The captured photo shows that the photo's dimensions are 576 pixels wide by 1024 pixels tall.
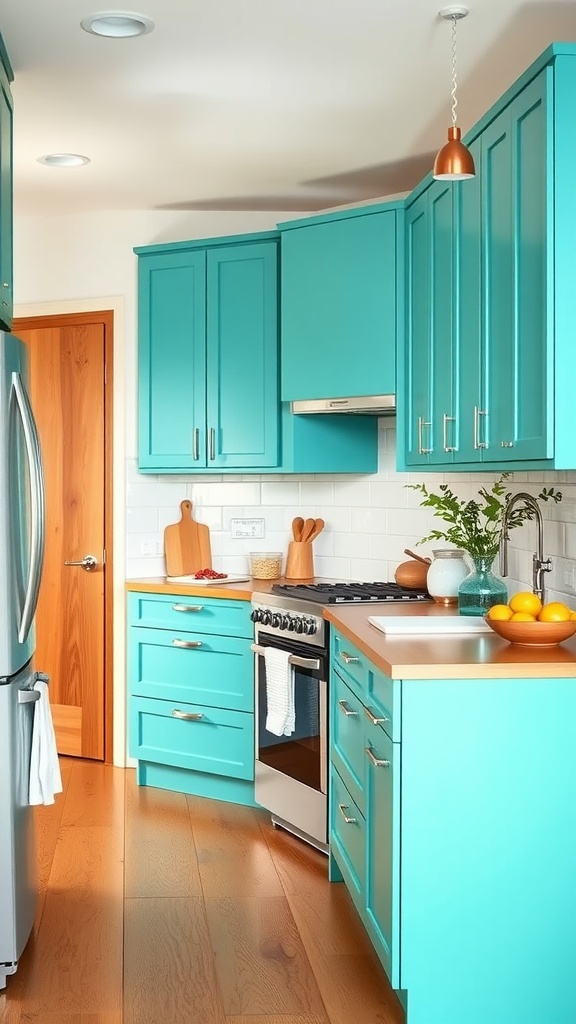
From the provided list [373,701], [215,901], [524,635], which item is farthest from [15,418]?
[215,901]

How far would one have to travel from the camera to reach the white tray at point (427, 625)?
316 cm

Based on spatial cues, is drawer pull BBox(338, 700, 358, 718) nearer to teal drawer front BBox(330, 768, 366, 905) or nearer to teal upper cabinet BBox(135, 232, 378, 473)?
teal drawer front BBox(330, 768, 366, 905)

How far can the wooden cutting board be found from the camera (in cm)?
528

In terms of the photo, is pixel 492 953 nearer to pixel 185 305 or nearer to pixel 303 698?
pixel 303 698

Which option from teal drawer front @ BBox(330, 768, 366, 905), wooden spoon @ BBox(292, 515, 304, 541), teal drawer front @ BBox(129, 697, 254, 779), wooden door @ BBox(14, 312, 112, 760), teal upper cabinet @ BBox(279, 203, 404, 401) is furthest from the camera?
wooden door @ BBox(14, 312, 112, 760)

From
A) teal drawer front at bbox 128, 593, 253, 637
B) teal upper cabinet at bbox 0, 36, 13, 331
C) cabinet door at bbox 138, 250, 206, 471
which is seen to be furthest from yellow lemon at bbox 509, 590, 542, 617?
cabinet door at bbox 138, 250, 206, 471

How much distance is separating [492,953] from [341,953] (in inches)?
→ 26.4

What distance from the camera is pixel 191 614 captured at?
4820mm

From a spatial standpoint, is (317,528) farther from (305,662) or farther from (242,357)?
(305,662)

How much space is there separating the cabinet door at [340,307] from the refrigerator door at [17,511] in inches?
60.0

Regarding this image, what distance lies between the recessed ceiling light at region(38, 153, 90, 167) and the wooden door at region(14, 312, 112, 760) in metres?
1.00

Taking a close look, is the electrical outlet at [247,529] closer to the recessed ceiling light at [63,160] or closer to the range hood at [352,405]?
the range hood at [352,405]

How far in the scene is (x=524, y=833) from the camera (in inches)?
106

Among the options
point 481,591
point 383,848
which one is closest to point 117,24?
point 481,591
